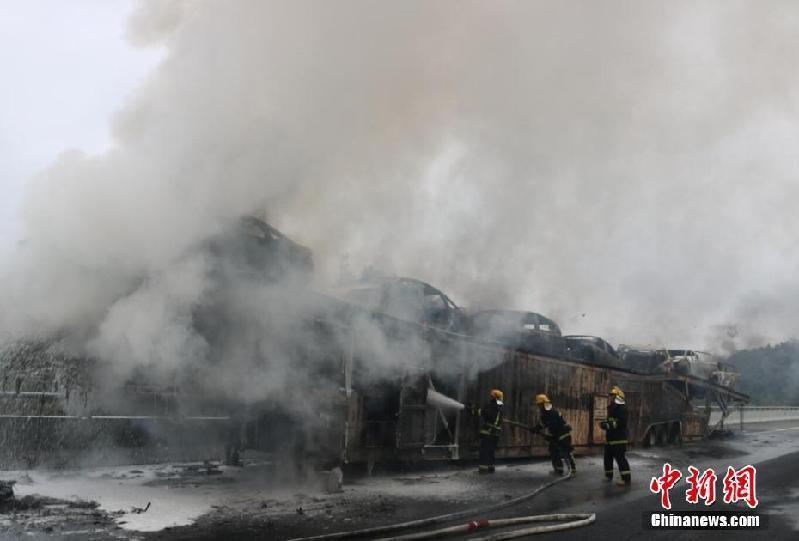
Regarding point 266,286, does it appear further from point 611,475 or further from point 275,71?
point 611,475

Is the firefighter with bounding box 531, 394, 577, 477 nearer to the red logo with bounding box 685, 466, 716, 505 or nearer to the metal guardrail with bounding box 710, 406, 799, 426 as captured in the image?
the red logo with bounding box 685, 466, 716, 505

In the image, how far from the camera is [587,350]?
19.0m

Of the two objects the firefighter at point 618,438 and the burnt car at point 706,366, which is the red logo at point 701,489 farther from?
the burnt car at point 706,366

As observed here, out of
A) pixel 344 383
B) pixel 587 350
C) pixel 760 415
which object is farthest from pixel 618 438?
pixel 760 415

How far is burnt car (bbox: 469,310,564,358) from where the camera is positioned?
14.1 m

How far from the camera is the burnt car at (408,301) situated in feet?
37.0

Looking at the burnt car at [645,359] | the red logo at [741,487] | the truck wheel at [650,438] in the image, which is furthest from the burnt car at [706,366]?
the red logo at [741,487]

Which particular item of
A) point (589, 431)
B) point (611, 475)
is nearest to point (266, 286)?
point (611, 475)

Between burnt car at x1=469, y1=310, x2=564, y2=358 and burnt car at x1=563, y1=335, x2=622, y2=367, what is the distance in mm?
1432

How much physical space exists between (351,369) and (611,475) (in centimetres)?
512

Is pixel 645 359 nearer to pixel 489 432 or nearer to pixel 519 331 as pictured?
pixel 519 331

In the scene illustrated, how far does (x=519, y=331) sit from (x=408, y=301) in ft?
15.2

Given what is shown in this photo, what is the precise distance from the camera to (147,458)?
11.0 metres

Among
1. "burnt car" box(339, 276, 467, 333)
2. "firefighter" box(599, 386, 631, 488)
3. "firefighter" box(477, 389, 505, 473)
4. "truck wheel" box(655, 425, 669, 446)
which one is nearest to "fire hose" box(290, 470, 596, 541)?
"firefighter" box(599, 386, 631, 488)
